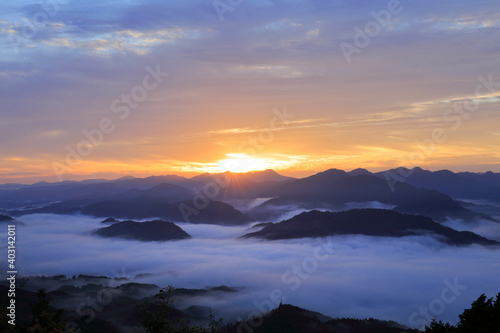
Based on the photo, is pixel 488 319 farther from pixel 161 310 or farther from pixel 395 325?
pixel 395 325

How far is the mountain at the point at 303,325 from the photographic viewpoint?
580 feet

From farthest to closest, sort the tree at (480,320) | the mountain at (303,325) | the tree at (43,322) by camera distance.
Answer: the mountain at (303,325), the tree at (480,320), the tree at (43,322)

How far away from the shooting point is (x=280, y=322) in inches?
7072

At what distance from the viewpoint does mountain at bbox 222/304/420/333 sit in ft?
580

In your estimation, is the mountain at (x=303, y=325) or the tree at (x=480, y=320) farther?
the mountain at (x=303, y=325)

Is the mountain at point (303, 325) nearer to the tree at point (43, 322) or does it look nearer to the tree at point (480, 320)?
the tree at point (480, 320)

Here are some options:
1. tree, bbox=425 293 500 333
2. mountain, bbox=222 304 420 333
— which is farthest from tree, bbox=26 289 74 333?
mountain, bbox=222 304 420 333

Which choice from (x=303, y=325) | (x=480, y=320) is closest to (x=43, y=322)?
Result: (x=480, y=320)

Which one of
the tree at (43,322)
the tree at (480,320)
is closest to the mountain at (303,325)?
the tree at (480,320)

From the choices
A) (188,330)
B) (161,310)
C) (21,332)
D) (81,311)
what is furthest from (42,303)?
(81,311)

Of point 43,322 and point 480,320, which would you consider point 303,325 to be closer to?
point 480,320

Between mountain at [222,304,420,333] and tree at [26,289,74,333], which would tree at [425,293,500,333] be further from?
mountain at [222,304,420,333]

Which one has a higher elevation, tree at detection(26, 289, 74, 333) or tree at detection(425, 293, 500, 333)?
tree at detection(26, 289, 74, 333)

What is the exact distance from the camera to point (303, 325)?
7082 inches
